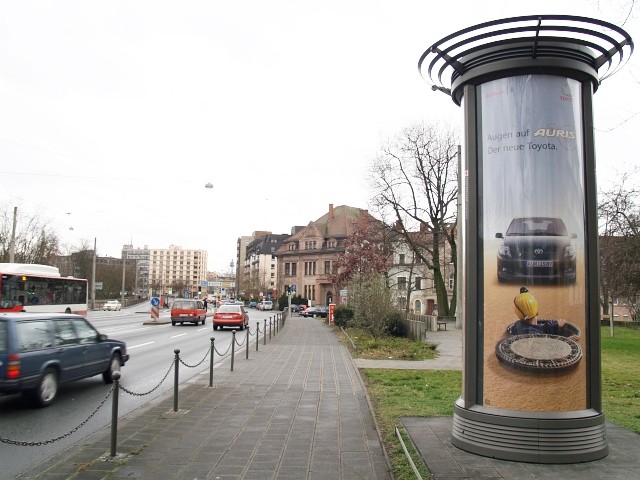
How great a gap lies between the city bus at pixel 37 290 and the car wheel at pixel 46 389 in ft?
50.1

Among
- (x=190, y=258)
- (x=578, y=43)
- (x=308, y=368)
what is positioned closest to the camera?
A: (x=578, y=43)

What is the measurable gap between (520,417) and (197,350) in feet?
51.4

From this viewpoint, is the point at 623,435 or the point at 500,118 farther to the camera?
the point at 623,435

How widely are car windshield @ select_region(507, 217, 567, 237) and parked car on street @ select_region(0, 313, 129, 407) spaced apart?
7330 mm

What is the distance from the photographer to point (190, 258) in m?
169

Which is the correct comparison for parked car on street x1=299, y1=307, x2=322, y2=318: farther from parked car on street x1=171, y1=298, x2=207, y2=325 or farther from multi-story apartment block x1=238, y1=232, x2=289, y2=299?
multi-story apartment block x1=238, y1=232, x2=289, y2=299

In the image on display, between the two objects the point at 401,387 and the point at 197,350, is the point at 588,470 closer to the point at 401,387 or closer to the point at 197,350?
the point at 401,387

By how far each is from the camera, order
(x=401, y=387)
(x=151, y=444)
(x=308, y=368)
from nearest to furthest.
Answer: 1. (x=151, y=444)
2. (x=401, y=387)
3. (x=308, y=368)

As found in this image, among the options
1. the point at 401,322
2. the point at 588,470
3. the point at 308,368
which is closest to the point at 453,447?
the point at 588,470

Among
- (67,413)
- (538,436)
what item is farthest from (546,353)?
(67,413)

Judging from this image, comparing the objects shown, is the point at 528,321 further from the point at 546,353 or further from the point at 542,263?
the point at 542,263

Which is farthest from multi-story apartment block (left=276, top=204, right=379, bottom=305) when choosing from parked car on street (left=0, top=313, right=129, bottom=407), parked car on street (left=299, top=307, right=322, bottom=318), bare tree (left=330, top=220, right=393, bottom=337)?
parked car on street (left=0, top=313, right=129, bottom=407)

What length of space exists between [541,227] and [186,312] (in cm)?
3492

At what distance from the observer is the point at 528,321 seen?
236 inches
